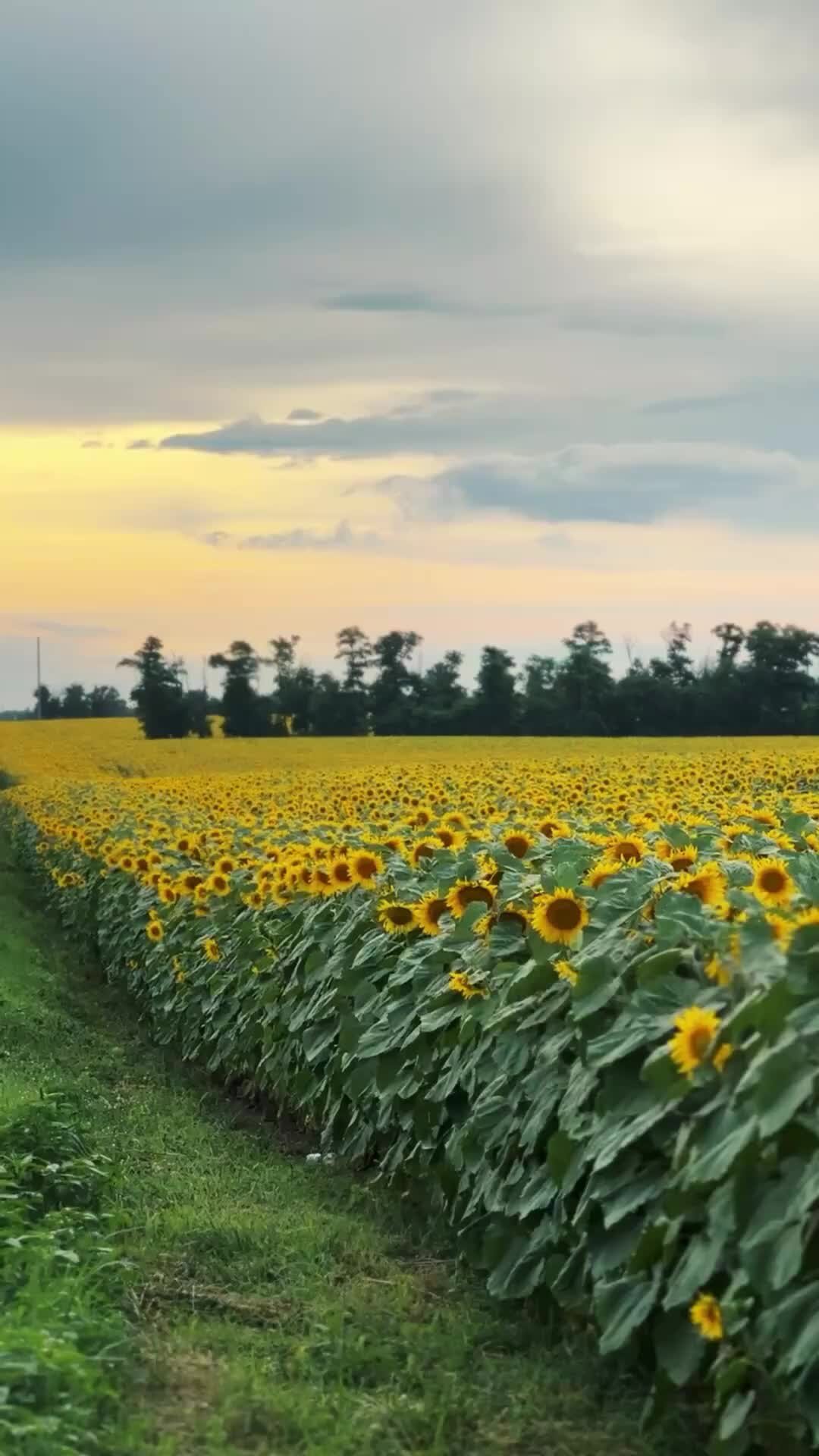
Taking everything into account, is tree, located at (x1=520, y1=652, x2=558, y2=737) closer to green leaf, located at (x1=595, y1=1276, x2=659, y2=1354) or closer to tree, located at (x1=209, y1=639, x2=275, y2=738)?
tree, located at (x1=209, y1=639, x2=275, y2=738)

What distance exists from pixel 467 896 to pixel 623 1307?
1.90 metres

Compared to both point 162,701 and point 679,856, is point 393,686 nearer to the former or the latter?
point 162,701

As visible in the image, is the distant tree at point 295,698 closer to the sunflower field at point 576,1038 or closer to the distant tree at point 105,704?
the distant tree at point 105,704

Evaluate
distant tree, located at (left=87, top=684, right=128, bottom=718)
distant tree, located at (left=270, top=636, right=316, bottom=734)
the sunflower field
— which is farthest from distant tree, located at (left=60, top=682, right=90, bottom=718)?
the sunflower field

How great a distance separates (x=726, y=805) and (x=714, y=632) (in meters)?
55.5

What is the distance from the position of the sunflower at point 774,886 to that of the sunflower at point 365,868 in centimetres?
262

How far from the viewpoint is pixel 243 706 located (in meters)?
66.4

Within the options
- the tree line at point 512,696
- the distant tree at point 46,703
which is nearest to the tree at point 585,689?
the tree line at point 512,696

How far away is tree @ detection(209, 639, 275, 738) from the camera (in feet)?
217

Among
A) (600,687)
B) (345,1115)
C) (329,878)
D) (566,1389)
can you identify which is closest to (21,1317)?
(566,1389)

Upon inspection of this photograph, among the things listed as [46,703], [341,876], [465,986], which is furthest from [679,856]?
[46,703]

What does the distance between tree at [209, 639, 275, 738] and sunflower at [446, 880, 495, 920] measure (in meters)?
60.6

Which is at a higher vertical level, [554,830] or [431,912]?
[554,830]

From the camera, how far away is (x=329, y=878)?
6.98 metres
